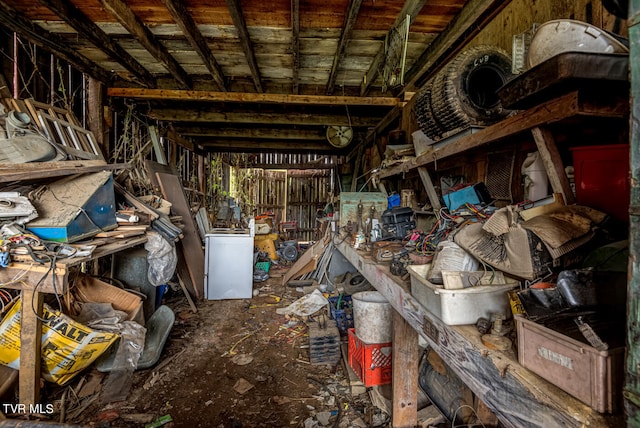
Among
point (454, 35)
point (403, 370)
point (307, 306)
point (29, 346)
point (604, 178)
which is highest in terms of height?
point (454, 35)

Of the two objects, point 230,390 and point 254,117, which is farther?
point 254,117

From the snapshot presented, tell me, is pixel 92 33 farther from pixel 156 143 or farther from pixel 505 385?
pixel 505 385

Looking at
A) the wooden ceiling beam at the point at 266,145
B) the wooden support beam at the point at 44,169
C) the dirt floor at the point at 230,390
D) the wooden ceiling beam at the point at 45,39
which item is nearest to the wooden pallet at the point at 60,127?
the wooden support beam at the point at 44,169

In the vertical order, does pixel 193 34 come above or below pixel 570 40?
above

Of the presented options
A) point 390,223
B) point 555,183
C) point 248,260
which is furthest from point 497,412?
point 248,260

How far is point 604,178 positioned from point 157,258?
12.5 ft

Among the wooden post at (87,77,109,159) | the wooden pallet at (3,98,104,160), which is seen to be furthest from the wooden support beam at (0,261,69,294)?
the wooden post at (87,77,109,159)

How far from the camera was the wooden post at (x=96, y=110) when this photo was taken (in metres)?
4.41

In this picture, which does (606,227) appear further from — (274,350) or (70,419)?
(70,419)

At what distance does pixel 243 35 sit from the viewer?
320 centimetres

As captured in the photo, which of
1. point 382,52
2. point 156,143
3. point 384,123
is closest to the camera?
point 382,52

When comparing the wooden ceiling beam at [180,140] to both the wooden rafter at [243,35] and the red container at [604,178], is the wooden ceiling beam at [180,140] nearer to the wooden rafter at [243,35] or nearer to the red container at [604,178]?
the wooden rafter at [243,35]

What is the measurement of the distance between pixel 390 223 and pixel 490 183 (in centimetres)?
117

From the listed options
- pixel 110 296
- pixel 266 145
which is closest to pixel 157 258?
pixel 110 296
